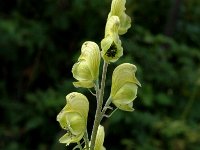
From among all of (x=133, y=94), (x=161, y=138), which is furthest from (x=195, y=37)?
(x=133, y=94)

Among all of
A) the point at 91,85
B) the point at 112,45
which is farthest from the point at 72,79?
the point at 112,45

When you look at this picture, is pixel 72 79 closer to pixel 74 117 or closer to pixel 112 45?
pixel 74 117

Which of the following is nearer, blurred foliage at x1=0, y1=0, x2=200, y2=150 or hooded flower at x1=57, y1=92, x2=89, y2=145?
hooded flower at x1=57, y1=92, x2=89, y2=145

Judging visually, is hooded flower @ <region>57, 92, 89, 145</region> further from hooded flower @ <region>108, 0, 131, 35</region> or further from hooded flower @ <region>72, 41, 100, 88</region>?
hooded flower @ <region>108, 0, 131, 35</region>

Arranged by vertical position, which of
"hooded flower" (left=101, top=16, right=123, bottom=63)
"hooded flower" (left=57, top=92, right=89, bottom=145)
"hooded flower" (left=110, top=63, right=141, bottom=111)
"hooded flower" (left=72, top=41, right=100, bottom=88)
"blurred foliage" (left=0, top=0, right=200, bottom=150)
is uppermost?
"hooded flower" (left=101, top=16, right=123, bottom=63)

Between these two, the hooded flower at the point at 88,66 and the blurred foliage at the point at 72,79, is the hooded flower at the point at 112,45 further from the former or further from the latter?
the blurred foliage at the point at 72,79

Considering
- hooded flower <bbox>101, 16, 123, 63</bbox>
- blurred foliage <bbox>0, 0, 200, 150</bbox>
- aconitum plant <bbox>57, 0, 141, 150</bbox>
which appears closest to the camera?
hooded flower <bbox>101, 16, 123, 63</bbox>

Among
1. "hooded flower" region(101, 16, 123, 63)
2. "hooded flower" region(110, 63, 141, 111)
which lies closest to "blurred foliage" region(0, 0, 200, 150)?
"hooded flower" region(110, 63, 141, 111)
